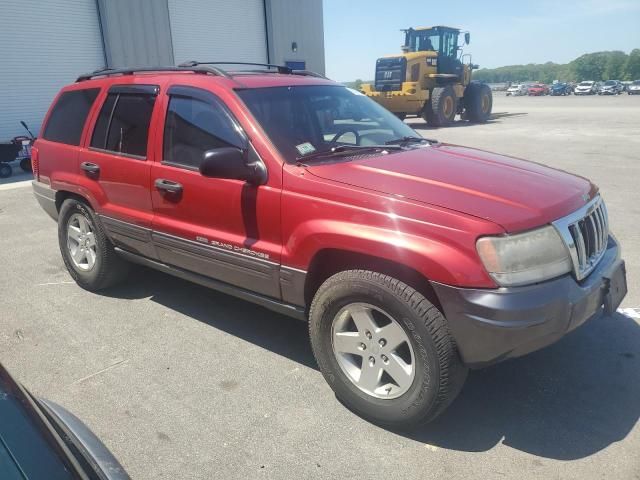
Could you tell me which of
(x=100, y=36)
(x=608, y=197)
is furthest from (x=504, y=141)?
(x=100, y=36)

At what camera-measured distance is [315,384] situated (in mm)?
3262

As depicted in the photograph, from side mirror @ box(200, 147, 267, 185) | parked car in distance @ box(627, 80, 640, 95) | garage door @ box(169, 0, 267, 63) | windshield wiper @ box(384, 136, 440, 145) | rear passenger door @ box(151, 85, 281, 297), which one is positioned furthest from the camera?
parked car in distance @ box(627, 80, 640, 95)

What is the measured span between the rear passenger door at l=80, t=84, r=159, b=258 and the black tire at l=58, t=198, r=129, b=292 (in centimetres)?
18

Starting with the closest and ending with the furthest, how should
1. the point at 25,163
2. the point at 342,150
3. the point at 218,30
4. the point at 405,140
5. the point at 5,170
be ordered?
the point at 342,150, the point at 405,140, the point at 5,170, the point at 25,163, the point at 218,30

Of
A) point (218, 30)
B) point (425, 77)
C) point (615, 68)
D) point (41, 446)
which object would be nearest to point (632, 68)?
point (615, 68)

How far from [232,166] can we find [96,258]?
7.06 ft

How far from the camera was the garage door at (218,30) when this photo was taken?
711 inches

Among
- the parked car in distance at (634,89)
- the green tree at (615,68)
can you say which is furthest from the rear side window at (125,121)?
the green tree at (615,68)

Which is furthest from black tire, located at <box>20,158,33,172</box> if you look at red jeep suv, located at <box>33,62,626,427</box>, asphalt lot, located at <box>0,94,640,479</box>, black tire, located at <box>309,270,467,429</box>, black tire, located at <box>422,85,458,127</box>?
black tire, located at <box>422,85,458,127</box>

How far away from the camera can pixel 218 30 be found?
19.2 m

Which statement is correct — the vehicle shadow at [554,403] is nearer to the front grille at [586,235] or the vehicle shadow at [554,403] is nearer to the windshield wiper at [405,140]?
the front grille at [586,235]

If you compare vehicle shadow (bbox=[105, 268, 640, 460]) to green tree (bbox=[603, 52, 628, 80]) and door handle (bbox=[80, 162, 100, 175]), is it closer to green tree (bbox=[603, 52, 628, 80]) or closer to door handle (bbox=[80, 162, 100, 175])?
door handle (bbox=[80, 162, 100, 175])

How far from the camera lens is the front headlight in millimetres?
2439

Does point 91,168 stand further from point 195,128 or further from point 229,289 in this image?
point 229,289
